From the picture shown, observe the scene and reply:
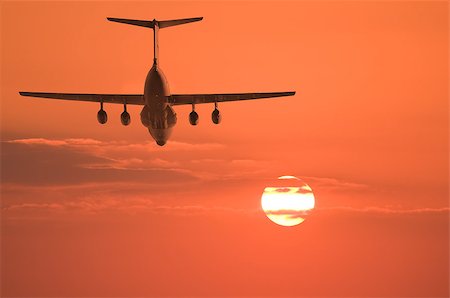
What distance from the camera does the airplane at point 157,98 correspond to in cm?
9852

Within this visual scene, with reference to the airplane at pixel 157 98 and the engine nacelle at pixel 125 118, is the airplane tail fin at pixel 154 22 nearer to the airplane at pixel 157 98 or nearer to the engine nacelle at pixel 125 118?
the airplane at pixel 157 98

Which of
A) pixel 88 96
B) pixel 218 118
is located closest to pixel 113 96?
pixel 88 96

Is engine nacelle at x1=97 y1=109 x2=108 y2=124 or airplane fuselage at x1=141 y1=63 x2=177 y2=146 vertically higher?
engine nacelle at x1=97 y1=109 x2=108 y2=124

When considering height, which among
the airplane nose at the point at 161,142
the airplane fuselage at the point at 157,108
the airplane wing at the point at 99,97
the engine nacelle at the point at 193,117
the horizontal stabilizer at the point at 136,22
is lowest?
the airplane fuselage at the point at 157,108

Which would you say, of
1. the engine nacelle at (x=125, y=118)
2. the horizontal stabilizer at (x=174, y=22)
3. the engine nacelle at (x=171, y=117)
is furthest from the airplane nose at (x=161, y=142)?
the horizontal stabilizer at (x=174, y=22)

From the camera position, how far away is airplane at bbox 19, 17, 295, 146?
9852 cm

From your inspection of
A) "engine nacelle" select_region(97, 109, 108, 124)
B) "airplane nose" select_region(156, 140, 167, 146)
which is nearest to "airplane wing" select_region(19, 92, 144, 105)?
"engine nacelle" select_region(97, 109, 108, 124)

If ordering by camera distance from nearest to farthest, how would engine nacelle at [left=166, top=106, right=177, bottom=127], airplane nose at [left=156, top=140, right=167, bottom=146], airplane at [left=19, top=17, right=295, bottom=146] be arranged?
airplane at [left=19, top=17, right=295, bottom=146] < engine nacelle at [left=166, top=106, right=177, bottom=127] < airplane nose at [left=156, top=140, right=167, bottom=146]

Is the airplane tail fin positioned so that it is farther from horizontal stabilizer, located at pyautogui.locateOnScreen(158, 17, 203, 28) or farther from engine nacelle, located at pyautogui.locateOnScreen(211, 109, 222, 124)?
engine nacelle, located at pyautogui.locateOnScreen(211, 109, 222, 124)

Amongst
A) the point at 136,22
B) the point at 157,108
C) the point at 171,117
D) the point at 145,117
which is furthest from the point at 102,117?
the point at 136,22

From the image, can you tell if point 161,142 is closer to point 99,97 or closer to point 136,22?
point 99,97

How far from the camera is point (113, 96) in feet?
354

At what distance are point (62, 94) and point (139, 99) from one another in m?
5.96

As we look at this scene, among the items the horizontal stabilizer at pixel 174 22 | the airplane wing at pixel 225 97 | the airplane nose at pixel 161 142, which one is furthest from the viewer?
the airplane nose at pixel 161 142
